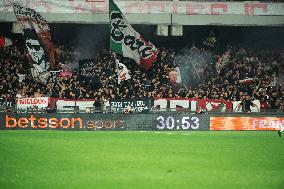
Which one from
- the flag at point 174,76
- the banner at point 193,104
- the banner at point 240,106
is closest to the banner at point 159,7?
the flag at point 174,76

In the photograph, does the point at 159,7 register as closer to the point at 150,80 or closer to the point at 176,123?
the point at 150,80

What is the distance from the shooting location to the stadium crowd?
102ft

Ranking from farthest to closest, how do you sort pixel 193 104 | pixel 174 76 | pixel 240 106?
pixel 174 76, pixel 193 104, pixel 240 106

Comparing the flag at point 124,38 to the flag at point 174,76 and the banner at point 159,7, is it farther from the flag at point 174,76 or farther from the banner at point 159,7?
the banner at point 159,7

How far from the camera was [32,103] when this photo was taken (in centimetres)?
2844

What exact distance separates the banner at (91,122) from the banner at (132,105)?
1452 mm

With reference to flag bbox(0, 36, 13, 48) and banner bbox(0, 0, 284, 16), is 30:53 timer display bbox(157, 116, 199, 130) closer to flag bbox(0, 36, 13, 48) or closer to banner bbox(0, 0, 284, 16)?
banner bbox(0, 0, 284, 16)

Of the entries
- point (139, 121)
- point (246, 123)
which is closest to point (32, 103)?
point (139, 121)

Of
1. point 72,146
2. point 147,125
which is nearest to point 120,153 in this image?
point 72,146

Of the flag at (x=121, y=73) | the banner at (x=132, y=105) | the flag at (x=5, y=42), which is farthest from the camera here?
the flag at (x=5, y=42)

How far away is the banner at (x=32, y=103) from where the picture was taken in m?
27.9

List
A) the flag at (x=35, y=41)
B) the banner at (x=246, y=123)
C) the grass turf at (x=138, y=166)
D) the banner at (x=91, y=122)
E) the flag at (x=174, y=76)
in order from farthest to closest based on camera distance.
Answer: the flag at (x=174, y=76) < the flag at (x=35, y=41) < the banner at (x=246, y=123) < the banner at (x=91, y=122) < the grass turf at (x=138, y=166)

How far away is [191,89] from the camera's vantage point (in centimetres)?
3491

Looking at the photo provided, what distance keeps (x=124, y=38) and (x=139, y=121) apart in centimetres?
601
